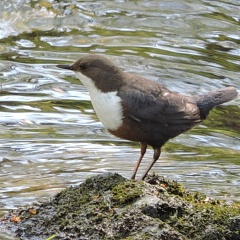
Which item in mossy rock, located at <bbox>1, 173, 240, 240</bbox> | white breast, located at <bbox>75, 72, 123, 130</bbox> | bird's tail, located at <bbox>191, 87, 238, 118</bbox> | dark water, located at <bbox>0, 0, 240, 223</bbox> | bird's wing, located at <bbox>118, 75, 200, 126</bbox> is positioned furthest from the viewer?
dark water, located at <bbox>0, 0, 240, 223</bbox>

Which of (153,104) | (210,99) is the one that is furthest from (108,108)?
(210,99)

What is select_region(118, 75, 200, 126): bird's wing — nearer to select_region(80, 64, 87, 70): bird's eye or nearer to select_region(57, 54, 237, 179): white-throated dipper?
select_region(57, 54, 237, 179): white-throated dipper

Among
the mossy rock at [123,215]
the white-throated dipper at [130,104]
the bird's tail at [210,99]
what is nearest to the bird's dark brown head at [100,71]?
the white-throated dipper at [130,104]

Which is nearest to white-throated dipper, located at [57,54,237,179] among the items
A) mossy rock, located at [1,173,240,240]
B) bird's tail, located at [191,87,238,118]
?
bird's tail, located at [191,87,238,118]

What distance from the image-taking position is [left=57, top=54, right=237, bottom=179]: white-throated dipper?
17.5 feet

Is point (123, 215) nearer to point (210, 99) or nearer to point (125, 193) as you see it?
point (125, 193)

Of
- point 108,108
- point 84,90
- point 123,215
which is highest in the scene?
point 108,108

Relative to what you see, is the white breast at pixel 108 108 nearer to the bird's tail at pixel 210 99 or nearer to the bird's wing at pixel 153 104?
the bird's wing at pixel 153 104

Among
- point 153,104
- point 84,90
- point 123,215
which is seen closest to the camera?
point 123,215

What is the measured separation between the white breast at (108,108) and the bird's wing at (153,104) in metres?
0.06

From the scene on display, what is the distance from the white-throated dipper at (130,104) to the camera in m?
5.34

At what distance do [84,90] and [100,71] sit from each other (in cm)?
324

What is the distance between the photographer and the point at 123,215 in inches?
180

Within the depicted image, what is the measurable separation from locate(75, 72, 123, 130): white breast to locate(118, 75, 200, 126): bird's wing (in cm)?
6
